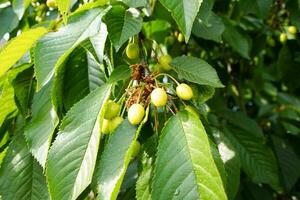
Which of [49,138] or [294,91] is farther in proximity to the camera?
[294,91]

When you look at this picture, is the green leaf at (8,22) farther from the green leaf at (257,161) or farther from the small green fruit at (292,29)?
the small green fruit at (292,29)

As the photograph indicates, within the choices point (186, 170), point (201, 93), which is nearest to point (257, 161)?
point (201, 93)

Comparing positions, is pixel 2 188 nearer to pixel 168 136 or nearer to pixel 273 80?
pixel 168 136

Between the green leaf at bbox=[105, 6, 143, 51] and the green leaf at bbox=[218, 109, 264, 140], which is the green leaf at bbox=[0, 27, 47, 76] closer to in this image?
the green leaf at bbox=[105, 6, 143, 51]

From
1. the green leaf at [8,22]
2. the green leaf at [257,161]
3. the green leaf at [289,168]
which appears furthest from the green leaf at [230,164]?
A: the green leaf at [8,22]

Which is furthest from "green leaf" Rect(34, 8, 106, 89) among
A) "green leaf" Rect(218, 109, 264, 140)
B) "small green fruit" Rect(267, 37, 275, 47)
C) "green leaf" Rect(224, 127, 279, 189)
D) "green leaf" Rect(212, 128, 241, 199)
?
"small green fruit" Rect(267, 37, 275, 47)

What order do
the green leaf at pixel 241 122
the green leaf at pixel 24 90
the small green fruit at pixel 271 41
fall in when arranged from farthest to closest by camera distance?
the small green fruit at pixel 271 41, the green leaf at pixel 241 122, the green leaf at pixel 24 90

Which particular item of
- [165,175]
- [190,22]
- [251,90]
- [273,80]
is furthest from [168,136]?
[251,90]
